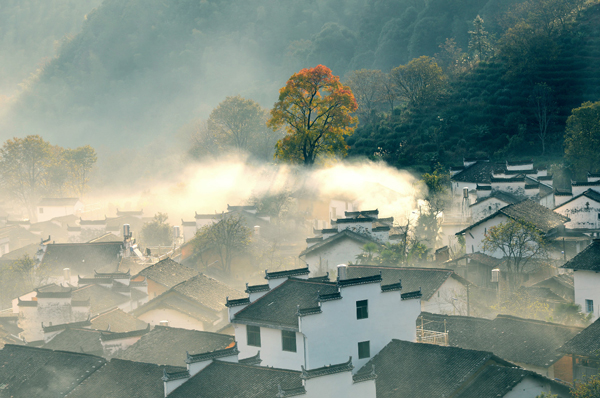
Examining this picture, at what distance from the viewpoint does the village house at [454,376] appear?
27562 mm

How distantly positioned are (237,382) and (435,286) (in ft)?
54.6

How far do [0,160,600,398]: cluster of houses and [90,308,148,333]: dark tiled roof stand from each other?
0.12 meters

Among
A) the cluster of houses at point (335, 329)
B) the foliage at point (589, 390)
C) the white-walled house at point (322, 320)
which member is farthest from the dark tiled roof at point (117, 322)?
the foliage at point (589, 390)

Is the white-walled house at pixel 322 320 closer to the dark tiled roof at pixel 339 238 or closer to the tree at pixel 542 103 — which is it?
the dark tiled roof at pixel 339 238

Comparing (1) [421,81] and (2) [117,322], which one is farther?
(1) [421,81]

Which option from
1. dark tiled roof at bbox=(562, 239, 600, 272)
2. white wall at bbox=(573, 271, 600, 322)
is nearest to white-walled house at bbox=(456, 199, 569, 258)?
dark tiled roof at bbox=(562, 239, 600, 272)

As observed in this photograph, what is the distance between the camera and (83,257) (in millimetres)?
64438

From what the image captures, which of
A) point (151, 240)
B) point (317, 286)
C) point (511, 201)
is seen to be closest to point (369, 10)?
point (151, 240)

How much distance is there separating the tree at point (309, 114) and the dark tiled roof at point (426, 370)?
3456cm

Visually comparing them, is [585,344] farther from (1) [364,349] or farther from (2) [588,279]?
(2) [588,279]

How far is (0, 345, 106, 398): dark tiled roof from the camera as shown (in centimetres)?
3241

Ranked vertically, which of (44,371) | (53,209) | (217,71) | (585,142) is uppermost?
(217,71)

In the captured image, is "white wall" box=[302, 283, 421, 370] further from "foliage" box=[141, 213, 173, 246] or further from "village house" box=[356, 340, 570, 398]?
"foliage" box=[141, 213, 173, 246]

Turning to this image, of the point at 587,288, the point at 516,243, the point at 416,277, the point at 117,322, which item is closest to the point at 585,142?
the point at 516,243
